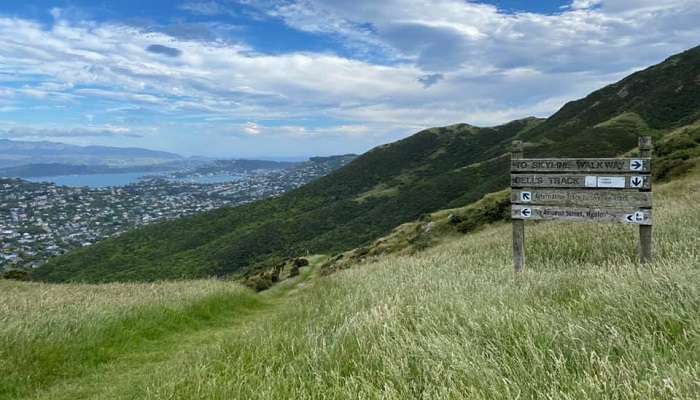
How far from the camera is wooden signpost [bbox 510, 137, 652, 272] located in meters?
8.45

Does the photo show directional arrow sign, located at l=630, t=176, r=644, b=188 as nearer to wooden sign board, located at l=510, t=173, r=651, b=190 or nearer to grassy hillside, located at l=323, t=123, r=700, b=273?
wooden sign board, located at l=510, t=173, r=651, b=190

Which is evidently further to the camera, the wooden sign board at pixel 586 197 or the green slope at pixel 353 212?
the green slope at pixel 353 212

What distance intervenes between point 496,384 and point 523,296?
8.88 ft

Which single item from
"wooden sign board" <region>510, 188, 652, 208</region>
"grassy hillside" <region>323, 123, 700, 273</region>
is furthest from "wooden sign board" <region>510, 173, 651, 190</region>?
"grassy hillside" <region>323, 123, 700, 273</region>

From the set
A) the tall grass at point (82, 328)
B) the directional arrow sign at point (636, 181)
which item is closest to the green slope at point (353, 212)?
the tall grass at point (82, 328)

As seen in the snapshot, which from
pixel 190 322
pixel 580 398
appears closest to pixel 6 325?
pixel 190 322

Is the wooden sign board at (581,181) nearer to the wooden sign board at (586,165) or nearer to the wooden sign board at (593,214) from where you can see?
the wooden sign board at (586,165)

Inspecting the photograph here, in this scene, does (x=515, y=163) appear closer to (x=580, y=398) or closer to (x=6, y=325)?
(x=580, y=398)

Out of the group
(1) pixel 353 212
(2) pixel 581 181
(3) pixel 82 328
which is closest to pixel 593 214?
(2) pixel 581 181

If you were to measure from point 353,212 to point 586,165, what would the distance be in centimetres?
A: 12302

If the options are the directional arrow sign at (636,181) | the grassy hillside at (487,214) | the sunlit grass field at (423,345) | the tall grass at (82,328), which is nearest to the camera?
the sunlit grass field at (423,345)

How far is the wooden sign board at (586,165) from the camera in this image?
330 inches

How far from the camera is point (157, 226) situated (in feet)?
474

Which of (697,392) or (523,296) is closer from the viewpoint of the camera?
(697,392)
